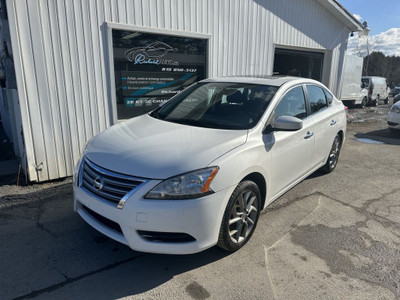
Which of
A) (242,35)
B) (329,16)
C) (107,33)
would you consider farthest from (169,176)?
(329,16)

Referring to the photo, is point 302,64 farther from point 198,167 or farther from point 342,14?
point 198,167

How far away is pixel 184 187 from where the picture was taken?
8.12 ft

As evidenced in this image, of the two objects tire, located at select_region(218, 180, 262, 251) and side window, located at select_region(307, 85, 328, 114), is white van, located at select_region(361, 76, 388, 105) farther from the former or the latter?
tire, located at select_region(218, 180, 262, 251)

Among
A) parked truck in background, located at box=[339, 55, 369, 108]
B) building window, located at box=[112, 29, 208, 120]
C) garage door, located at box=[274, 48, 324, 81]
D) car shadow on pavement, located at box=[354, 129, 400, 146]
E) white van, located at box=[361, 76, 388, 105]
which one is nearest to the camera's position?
building window, located at box=[112, 29, 208, 120]

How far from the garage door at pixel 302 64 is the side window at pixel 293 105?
6.39 metres

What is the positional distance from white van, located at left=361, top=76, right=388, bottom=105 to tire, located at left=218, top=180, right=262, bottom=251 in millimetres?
18765

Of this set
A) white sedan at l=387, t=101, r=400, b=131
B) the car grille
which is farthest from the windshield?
white sedan at l=387, t=101, r=400, b=131

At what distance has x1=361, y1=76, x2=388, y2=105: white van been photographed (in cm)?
1880

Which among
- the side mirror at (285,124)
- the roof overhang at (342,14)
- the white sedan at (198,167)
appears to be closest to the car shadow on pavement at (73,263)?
the white sedan at (198,167)

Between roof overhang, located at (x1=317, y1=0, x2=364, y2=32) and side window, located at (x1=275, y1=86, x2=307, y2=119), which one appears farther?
roof overhang, located at (x1=317, y1=0, x2=364, y2=32)

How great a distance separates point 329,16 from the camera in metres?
9.98

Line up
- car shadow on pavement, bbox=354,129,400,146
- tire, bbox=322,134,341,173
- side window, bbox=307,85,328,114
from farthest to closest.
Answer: car shadow on pavement, bbox=354,129,400,146 < tire, bbox=322,134,341,173 < side window, bbox=307,85,328,114

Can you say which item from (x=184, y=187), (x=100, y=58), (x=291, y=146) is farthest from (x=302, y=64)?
(x=184, y=187)

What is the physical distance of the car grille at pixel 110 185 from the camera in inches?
98.1
